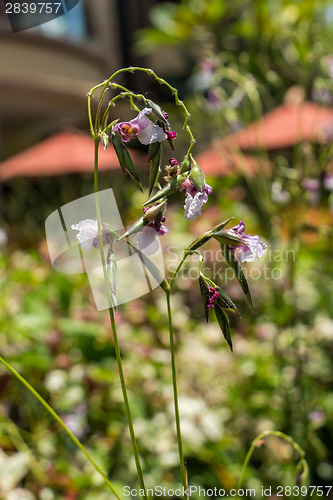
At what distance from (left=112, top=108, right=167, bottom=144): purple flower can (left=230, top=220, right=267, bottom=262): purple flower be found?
0.34 ft

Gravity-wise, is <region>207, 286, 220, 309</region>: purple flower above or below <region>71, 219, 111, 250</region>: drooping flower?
below

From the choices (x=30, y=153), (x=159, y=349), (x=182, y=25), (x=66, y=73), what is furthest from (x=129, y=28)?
(x=159, y=349)

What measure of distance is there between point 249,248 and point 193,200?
7cm

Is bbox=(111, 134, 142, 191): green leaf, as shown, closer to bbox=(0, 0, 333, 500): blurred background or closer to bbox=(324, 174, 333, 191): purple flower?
bbox=(0, 0, 333, 500): blurred background

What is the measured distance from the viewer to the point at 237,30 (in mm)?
2369

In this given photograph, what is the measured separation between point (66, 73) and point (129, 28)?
9.39 ft

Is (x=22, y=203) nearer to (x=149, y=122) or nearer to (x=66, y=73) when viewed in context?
(x=66, y=73)

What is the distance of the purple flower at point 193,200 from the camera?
1.36ft

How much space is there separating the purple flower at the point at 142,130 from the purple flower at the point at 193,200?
0.14 feet

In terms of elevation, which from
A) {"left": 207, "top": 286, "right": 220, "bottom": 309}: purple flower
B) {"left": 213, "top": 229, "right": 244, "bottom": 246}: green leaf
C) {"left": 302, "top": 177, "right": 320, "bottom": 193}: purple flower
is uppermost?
{"left": 213, "top": 229, "right": 244, "bottom": 246}: green leaf

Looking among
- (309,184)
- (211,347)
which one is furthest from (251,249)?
(211,347)

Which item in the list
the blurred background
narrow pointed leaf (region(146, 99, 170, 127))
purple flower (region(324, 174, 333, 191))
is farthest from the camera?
purple flower (region(324, 174, 333, 191))

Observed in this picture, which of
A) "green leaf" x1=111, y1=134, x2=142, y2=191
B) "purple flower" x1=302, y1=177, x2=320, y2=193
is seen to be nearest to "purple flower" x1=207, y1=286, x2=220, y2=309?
"green leaf" x1=111, y1=134, x2=142, y2=191

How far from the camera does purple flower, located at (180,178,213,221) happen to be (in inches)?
16.3
